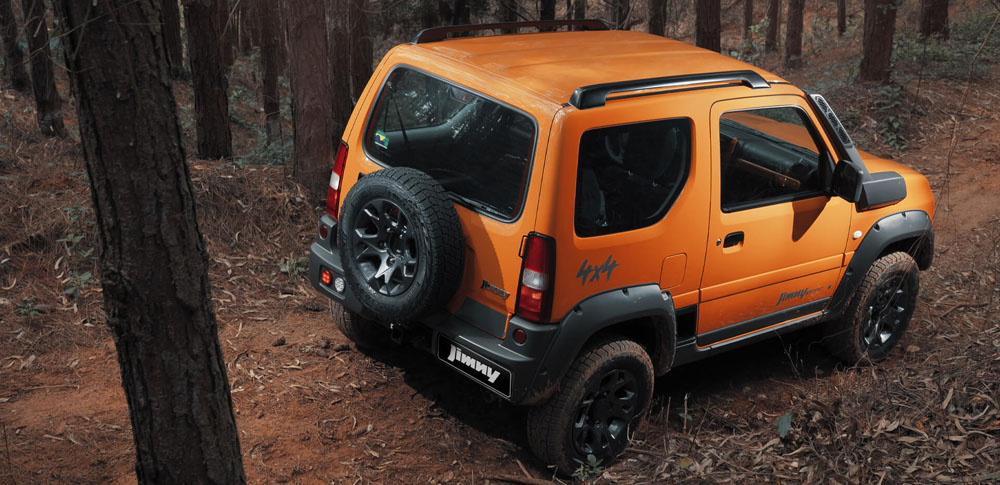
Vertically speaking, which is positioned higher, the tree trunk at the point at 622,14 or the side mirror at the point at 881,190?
the tree trunk at the point at 622,14

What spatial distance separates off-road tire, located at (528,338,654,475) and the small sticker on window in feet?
5.18

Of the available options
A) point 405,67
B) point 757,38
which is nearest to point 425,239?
point 405,67

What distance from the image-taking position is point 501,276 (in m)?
4.07

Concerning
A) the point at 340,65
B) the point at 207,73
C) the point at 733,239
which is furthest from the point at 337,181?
the point at 207,73

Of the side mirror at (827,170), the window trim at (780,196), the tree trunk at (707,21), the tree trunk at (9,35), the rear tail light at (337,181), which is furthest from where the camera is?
the tree trunk at (707,21)

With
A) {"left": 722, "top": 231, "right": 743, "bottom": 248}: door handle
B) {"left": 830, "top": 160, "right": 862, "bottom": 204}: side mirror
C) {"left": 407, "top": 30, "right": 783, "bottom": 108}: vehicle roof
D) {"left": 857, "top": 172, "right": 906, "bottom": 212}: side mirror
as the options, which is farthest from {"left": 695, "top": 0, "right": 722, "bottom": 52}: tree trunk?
{"left": 722, "top": 231, "right": 743, "bottom": 248}: door handle

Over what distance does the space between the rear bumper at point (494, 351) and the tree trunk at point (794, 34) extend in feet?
58.7

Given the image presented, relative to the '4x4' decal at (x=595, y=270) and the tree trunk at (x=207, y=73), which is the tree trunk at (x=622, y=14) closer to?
the '4x4' decal at (x=595, y=270)

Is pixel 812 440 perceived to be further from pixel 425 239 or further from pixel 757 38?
pixel 757 38

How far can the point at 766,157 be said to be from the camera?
4957 mm

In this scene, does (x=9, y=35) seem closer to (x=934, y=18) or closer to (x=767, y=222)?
(x=767, y=222)

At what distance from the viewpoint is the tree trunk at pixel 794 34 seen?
1977cm

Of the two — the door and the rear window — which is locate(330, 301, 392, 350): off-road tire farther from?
the door

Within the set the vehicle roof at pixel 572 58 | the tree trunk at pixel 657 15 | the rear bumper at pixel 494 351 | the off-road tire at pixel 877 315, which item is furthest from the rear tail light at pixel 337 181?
the tree trunk at pixel 657 15
